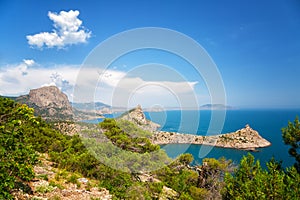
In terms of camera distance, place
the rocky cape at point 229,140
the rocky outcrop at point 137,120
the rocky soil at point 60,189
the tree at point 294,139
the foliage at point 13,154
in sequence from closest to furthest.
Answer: the foliage at point 13,154
the rocky soil at point 60,189
the tree at point 294,139
the rocky outcrop at point 137,120
the rocky cape at point 229,140

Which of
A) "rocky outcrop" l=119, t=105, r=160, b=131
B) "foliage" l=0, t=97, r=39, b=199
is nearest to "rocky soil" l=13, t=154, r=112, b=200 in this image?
"foliage" l=0, t=97, r=39, b=199

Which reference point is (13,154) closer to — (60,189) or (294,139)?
(60,189)

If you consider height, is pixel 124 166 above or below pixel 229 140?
above

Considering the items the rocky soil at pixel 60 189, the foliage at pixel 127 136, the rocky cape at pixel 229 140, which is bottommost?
the rocky cape at pixel 229 140

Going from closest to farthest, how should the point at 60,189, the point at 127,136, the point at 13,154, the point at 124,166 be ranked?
the point at 13,154 → the point at 60,189 → the point at 124,166 → the point at 127,136

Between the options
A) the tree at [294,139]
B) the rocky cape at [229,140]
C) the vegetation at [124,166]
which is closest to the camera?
the vegetation at [124,166]

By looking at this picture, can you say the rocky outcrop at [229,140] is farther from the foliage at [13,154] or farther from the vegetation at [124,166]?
the foliage at [13,154]

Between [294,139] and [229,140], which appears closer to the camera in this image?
[294,139]

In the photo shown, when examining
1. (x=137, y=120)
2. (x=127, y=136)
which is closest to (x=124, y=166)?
(x=127, y=136)

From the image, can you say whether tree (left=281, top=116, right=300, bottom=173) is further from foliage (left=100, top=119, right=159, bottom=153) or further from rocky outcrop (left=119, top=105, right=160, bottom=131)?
rocky outcrop (left=119, top=105, right=160, bottom=131)

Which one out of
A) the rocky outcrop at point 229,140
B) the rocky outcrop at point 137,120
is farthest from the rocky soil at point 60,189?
the rocky outcrop at point 229,140

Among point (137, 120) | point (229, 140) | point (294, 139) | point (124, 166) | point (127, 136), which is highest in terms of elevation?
point (294, 139)

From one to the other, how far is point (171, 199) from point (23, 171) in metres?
6.86

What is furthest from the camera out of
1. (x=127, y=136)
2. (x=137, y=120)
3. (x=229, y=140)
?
(x=229, y=140)
